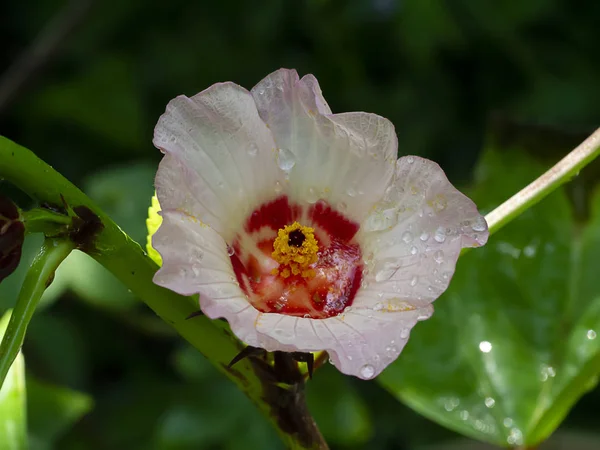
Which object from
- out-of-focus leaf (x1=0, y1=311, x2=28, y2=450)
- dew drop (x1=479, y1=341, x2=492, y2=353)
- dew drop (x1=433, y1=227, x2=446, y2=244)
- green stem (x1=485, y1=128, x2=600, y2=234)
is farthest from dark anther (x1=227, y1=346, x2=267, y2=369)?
dew drop (x1=479, y1=341, x2=492, y2=353)

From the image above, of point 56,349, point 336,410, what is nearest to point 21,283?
point 56,349

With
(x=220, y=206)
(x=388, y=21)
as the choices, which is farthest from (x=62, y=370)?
(x=388, y=21)

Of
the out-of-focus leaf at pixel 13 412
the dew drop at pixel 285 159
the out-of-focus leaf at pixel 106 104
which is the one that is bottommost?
the out-of-focus leaf at pixel 106 104

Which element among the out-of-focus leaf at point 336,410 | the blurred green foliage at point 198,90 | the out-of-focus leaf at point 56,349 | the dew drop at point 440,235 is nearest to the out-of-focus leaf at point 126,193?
the blurred green foliage at point 198,90

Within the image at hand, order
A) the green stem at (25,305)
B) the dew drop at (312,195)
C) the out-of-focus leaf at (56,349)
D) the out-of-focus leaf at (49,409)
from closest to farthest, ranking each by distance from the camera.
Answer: the green stem at (25,305) < the dew drop at (312,195) < the out-of-focus leaf at (49,409) < the out-of-focus leaf at (56,349)

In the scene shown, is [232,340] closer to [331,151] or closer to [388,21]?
[331,151]

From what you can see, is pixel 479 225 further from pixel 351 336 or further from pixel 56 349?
pixel 56 349

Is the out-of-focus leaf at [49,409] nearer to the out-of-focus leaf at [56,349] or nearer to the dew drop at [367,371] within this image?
the out-of-focus leaf at [56,349]
